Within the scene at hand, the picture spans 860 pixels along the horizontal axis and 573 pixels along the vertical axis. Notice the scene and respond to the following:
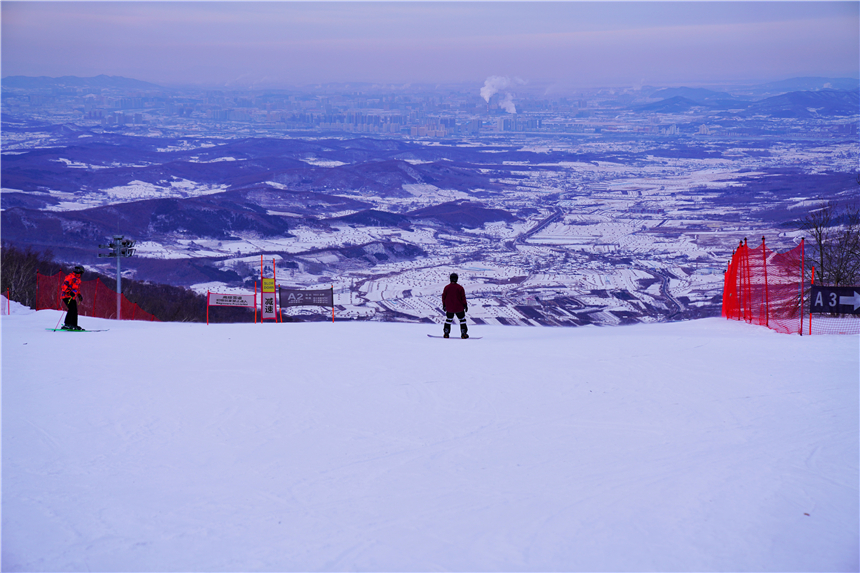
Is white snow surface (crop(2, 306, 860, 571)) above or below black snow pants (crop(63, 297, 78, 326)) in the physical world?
below

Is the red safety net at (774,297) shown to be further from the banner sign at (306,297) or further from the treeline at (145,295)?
the treeline at (145,295)

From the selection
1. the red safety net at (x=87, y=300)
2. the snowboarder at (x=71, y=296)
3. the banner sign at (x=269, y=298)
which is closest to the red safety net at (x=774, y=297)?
the banner sign at (x=269, y=298)

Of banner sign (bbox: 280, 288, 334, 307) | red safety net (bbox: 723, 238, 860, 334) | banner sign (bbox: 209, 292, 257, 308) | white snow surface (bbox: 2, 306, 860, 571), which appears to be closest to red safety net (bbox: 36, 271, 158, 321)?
banner sign (bbox: 209, 292, 257, 308)

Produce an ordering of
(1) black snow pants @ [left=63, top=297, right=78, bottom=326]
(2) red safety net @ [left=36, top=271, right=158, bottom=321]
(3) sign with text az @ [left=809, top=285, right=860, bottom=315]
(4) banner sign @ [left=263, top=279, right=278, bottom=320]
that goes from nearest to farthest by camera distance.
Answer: (3) sign with text az @ [left=809, top=285, right=860, bottom=315]
(1) black snow pants @ [left=63, top=297, right=78, bottom=326]
(4) banner sign @ [left=263, top=279, right=278, bottom=320]
(2) red safety net @ [left=36, top=271, right=158, bottom=321]

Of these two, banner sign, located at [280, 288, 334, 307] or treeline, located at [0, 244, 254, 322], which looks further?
treeline, located at [0, 244, 254, 322]

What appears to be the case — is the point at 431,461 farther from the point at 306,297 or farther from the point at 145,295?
the point at 145,295

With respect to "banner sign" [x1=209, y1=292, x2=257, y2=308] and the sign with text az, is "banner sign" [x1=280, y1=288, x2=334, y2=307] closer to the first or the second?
"banner sign" [x1=209, y1=292, x2=257, y2=308]

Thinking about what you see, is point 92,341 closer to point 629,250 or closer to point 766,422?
point 766,422
